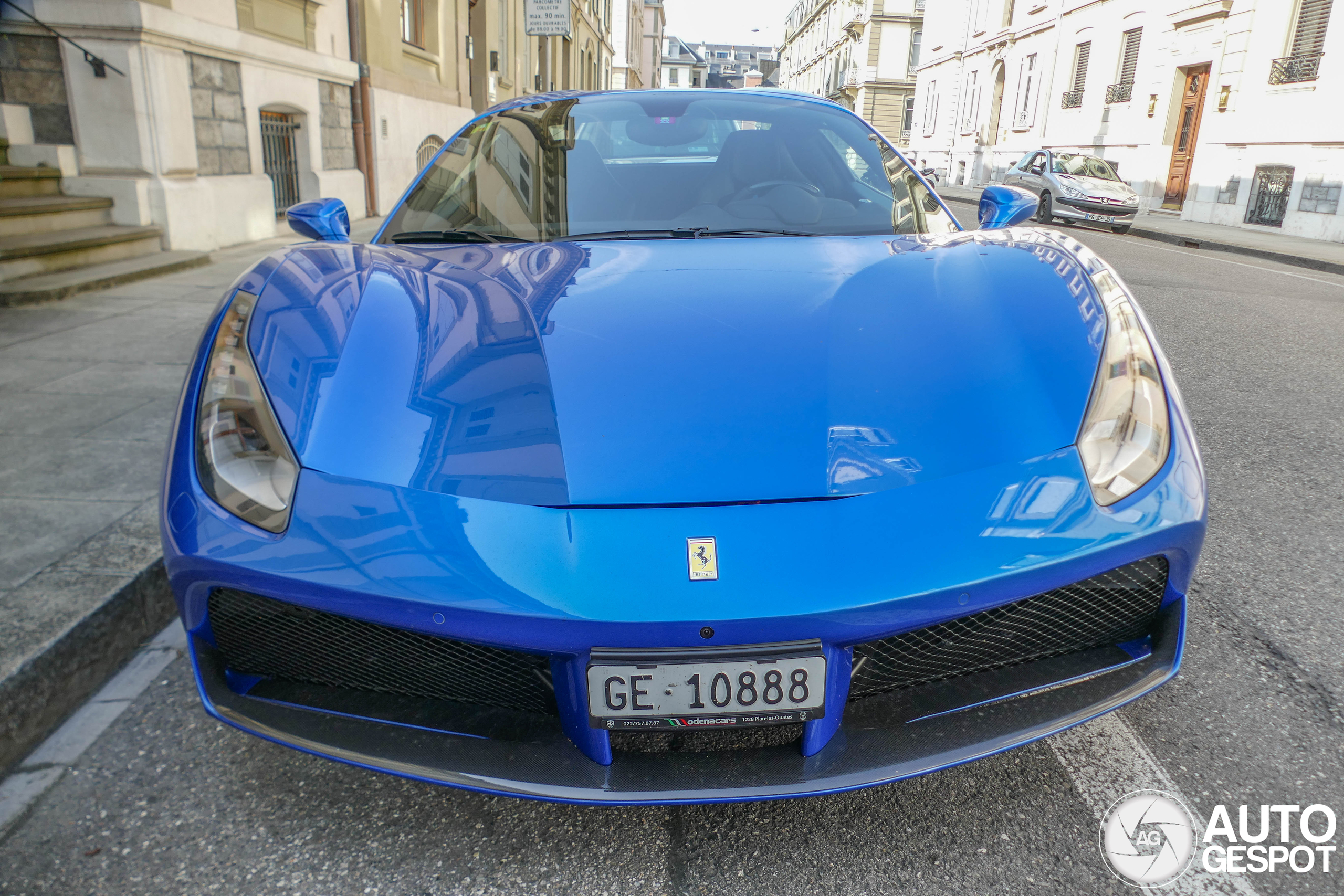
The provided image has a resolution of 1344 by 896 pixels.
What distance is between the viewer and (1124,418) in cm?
154

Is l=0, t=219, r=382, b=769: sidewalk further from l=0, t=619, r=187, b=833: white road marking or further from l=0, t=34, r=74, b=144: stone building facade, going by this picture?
l=0, t=34, r=74, b=144: stone building facade

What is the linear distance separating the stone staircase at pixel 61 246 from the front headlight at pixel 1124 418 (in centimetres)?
604

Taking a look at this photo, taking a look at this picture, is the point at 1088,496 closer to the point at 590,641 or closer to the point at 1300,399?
the point at 590,641

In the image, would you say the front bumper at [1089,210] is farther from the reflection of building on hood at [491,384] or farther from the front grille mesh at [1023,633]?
the front grille mesh at [1023,633]

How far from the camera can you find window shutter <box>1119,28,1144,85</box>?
21.3 m

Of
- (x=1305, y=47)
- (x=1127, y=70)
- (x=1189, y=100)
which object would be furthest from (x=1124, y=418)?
(x=1127, y=70)

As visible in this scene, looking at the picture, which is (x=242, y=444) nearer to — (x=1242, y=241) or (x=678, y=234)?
(x=678, y=234)

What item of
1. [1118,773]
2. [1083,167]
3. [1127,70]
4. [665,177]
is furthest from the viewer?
[1127,70]

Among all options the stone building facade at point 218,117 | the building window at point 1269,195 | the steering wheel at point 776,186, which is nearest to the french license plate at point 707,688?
the steering wheel at point 776,186

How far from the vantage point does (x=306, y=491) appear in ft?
4.55

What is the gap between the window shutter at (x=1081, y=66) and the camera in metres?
23.8

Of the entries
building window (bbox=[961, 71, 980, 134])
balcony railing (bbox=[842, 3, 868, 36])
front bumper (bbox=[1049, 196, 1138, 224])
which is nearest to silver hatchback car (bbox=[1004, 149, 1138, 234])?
front bumper (bbox=[1049, 196, 1138, 224])

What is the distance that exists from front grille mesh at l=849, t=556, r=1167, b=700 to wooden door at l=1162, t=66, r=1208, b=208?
66.8 feet

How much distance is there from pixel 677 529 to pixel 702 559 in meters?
0.06
